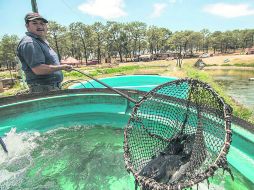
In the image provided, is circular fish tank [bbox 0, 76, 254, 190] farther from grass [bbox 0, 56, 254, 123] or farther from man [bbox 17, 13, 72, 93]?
grass [bbox 0, 56, 254, 123]

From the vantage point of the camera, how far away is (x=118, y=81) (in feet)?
61.0

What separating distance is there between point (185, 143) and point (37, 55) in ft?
11.7

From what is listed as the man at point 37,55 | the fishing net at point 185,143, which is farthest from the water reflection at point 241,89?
the man at point 37,55

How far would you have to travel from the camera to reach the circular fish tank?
390 cm

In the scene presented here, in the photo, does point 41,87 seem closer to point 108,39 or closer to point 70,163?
point 70,163

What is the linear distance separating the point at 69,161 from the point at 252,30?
101 m

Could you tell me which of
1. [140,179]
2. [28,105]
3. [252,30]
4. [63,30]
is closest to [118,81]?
[28,105]

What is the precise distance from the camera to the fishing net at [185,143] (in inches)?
90.3

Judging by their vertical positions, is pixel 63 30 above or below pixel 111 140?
above

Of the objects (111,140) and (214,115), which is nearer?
(214,115)

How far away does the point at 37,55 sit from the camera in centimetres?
508

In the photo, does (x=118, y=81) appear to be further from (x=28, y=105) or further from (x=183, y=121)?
(x=183, y=121)

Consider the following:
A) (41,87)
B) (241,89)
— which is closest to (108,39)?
(241,89)

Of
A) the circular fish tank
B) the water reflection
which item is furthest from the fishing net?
the water reflection
